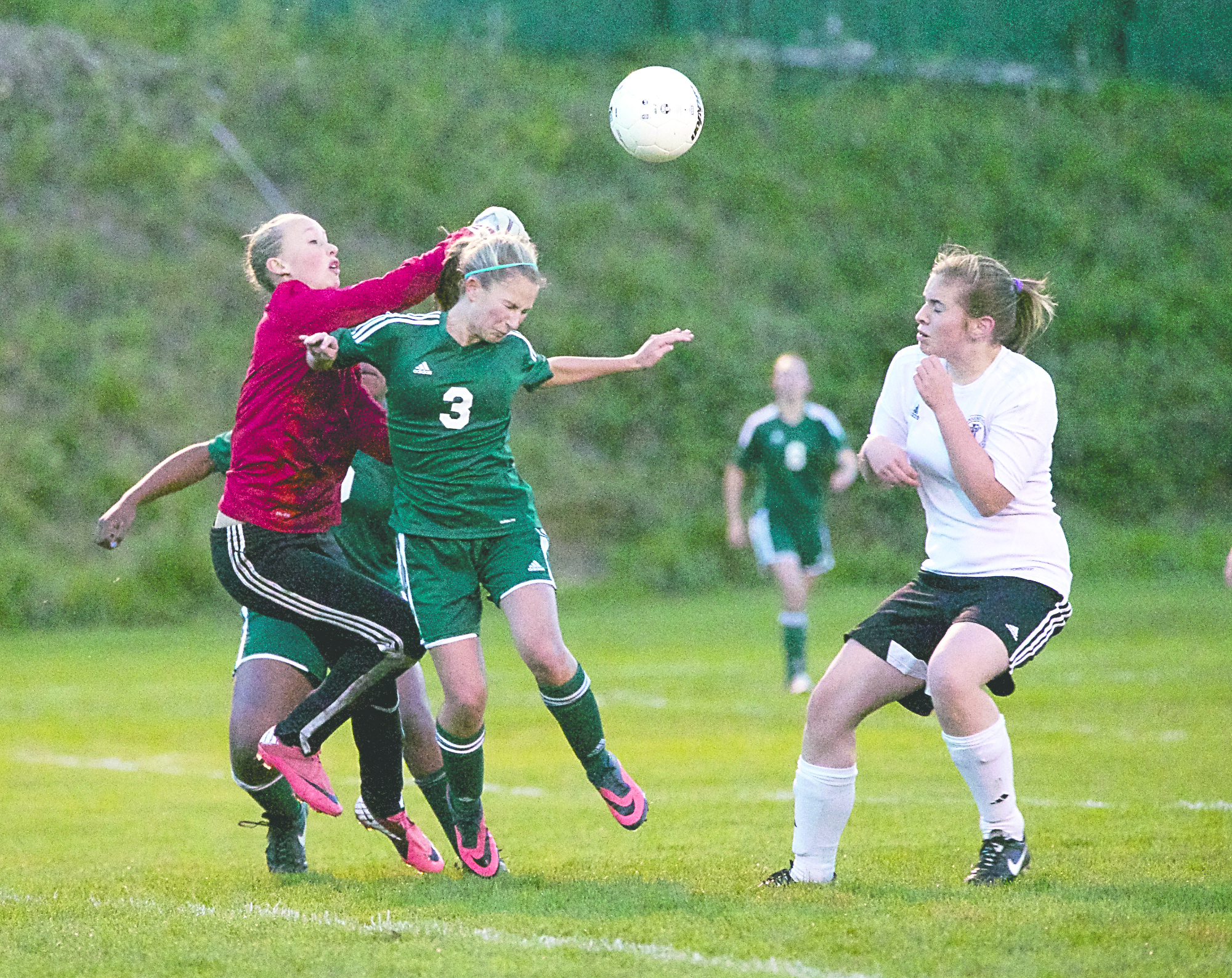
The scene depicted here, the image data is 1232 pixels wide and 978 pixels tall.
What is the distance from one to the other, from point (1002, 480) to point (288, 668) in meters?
2.43

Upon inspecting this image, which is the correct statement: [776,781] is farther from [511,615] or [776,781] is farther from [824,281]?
[824,281]

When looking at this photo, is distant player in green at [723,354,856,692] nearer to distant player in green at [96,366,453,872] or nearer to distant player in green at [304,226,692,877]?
distant player in green at [96,366,453,872]

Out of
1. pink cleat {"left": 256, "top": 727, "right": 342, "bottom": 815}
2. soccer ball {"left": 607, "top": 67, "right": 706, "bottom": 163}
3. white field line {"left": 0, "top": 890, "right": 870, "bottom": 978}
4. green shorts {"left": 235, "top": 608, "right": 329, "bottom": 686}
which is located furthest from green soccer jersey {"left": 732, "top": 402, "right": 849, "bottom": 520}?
white field line {"left": 0, "top": 890, "right": 870, "bottom": 978}

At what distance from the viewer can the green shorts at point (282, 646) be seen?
5.51 metres

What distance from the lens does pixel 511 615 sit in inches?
196

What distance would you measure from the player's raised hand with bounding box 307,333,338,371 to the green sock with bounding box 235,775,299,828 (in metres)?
1.42

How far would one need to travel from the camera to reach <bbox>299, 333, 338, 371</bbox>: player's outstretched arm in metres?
4.92

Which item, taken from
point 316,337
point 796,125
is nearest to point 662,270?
point 796,125

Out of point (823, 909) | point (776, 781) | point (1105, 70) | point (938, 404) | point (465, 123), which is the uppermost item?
point (1105, 70)

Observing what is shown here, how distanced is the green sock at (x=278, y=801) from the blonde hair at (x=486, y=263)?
1685 millimetres

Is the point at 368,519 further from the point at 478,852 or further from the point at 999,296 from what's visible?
the point at 999,296

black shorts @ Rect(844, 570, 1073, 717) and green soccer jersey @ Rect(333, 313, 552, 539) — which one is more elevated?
green soccer jersey @ Rect(333, 313, 552, 539)

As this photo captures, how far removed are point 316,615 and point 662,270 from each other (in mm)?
16404

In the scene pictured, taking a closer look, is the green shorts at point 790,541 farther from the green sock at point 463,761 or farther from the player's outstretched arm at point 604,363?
the green sock at point 463,761
